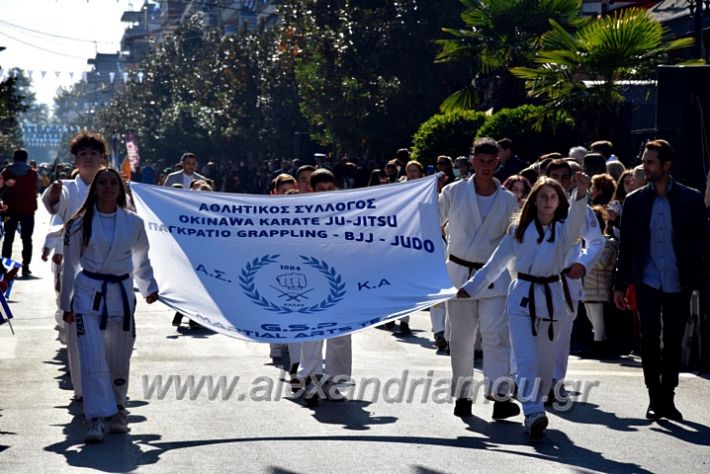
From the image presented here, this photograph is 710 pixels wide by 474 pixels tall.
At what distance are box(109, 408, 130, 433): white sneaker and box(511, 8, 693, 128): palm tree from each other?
1240 centimetres

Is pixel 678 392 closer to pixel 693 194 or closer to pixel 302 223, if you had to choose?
pixel 693 194

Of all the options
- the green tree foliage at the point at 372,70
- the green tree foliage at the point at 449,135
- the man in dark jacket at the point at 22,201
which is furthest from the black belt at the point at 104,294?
the green tree foliage at the point at 372,70

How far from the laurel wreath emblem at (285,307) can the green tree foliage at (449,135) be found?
53.3ft

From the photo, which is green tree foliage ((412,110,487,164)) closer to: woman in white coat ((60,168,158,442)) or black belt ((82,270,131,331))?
woman in white coat ((60,168,158,442))

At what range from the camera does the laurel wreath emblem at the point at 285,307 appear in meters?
9.76

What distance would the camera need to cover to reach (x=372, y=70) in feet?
120

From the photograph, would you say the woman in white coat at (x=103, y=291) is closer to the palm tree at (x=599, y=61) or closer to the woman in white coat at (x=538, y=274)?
the woman in white coat at (x=538, y=274)

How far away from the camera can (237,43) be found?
62.5 m

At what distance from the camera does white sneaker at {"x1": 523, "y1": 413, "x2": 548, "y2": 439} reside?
9.02 meters

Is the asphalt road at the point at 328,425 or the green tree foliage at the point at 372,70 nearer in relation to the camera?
the asphalt road at the point at 328,425

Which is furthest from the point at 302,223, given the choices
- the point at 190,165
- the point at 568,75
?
the point at 568,75

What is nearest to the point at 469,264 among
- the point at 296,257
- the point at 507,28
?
the point at 296,257
